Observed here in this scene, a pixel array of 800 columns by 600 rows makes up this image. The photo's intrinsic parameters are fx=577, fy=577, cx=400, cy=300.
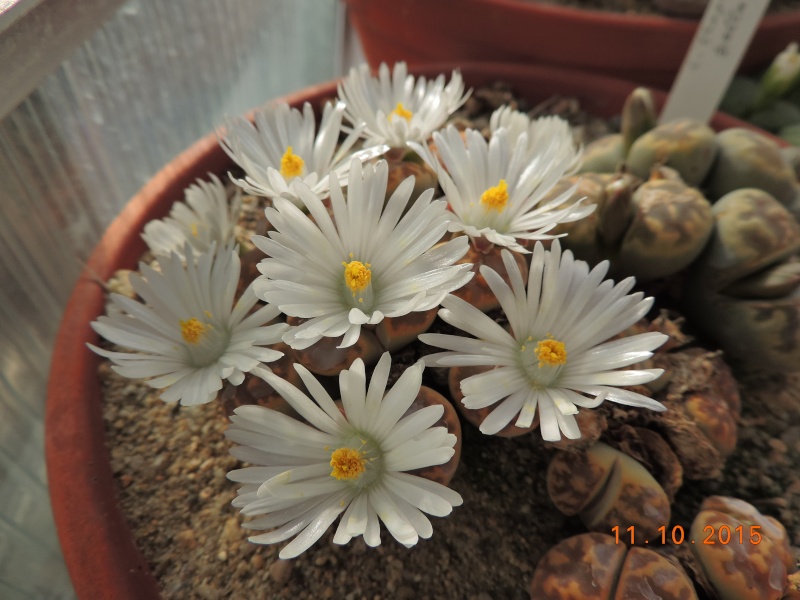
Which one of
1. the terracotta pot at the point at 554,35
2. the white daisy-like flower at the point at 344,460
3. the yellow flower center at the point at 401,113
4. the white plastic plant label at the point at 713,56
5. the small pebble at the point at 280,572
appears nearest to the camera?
the white daisy-like flower at the point at 344,460

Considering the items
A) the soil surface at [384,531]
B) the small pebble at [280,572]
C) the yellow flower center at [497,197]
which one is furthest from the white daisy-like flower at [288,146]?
the small pebble at [280,572]

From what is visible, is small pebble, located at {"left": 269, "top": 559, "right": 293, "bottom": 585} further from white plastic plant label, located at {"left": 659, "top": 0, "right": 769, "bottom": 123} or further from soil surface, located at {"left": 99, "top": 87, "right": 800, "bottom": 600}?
white plastic plant label, located at {"left": 659, "top": 0, "right": 769, "bottom": 123}

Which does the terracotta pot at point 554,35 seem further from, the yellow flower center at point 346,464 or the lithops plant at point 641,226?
the yellow flower center at point 346,464

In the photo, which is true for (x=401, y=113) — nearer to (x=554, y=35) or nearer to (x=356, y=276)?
(x=356, y=276)

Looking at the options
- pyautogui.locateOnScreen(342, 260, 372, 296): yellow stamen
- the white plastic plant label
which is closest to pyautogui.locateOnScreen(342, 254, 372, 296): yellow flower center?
pyautogui.locateOnScreen(342, 260, 372, 296): yellow stamen

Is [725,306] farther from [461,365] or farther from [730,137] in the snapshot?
[461,365]
